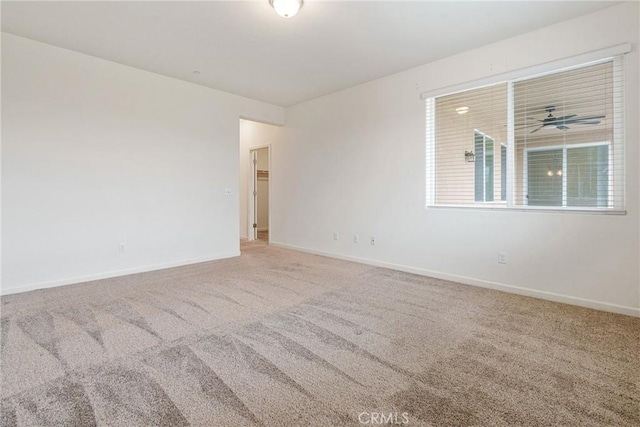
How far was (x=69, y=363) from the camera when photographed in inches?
72.1

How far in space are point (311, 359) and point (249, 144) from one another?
220 inches

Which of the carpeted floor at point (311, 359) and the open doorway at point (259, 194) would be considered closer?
the carpeted floor at point (311, 359)

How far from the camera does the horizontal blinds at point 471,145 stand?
3.33m

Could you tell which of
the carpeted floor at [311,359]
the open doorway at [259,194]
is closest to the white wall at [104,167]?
the carpeted floor at [311,359]

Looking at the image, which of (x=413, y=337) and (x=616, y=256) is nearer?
(x=413, y=337)

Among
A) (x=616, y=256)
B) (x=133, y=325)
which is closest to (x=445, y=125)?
(x=616, y=256)

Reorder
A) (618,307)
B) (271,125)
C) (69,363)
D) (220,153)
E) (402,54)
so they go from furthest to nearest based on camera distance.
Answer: (271,125) < (220,153) < (402,54) < (618,307) < (69,363)

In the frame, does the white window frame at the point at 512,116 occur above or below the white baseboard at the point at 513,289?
above

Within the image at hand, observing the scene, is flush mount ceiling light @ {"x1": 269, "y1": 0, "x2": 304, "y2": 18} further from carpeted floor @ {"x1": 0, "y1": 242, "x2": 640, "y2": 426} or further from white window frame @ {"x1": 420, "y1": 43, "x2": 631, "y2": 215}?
carpeted floor @ {"x1": 0, "y1": 242, "x2": 640, "y2": 426}

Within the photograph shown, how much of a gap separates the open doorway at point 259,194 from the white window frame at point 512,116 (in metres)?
3.79

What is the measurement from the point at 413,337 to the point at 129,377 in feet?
6.02

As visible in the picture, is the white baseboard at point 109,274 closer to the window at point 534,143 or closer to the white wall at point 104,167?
the white wall at point 104,167

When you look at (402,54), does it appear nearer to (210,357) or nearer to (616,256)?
(616,256)

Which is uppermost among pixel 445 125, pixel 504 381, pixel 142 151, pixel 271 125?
pixel 271 125
